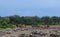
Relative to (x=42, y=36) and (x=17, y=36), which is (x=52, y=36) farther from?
(x=17, y=36)

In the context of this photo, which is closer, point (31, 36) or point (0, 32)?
point (31, 36)

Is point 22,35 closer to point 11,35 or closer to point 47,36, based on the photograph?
point 11,35

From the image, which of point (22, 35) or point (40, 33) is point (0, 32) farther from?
point (40, 33)

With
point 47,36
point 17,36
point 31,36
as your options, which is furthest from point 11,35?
point 47,36

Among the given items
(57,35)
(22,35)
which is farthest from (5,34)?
(57,35)

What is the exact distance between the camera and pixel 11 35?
8.66 metres

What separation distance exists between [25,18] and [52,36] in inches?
622

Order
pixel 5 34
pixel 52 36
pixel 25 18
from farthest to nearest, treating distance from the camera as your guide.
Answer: pixel 25 18, pixel 5 34, pixel 52 36

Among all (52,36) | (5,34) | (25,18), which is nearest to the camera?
(52,36)

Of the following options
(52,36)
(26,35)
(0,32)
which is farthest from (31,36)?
(0,32)

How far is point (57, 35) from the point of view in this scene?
8375mm

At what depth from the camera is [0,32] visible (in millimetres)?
9227

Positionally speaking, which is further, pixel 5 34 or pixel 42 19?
pixel 42 19

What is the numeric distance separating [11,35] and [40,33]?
1.19m
